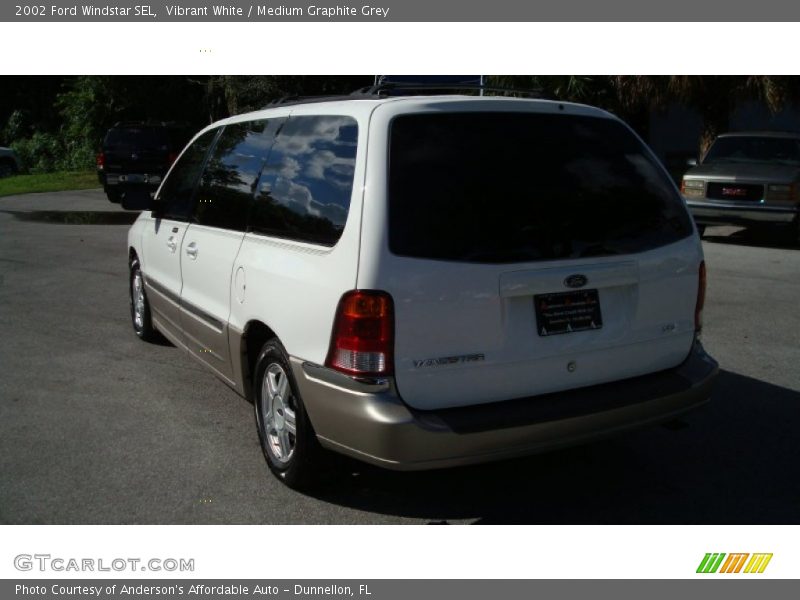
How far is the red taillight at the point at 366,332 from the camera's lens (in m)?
3.47

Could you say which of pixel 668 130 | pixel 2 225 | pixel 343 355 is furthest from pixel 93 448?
pixel 668 130

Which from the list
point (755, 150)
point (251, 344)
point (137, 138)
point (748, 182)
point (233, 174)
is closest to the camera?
point (251, 344)

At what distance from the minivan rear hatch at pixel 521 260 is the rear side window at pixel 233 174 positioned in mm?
1272

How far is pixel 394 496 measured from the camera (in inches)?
166

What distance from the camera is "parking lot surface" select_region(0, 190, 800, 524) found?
4051 mm

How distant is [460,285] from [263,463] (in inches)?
70.1

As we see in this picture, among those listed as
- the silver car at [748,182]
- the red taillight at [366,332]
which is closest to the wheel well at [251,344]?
the red taillight at [366,332]

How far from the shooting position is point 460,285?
11.5ft

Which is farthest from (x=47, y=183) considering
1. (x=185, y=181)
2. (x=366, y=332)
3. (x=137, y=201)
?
(x=366, y=332)

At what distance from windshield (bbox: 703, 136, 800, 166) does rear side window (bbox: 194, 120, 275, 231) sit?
10.9m

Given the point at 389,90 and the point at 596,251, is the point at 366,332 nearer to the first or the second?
the point at 596,251

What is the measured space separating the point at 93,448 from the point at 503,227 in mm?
2774

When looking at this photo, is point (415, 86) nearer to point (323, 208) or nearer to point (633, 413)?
point (323, 208)

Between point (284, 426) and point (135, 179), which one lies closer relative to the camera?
point (284, 426)
